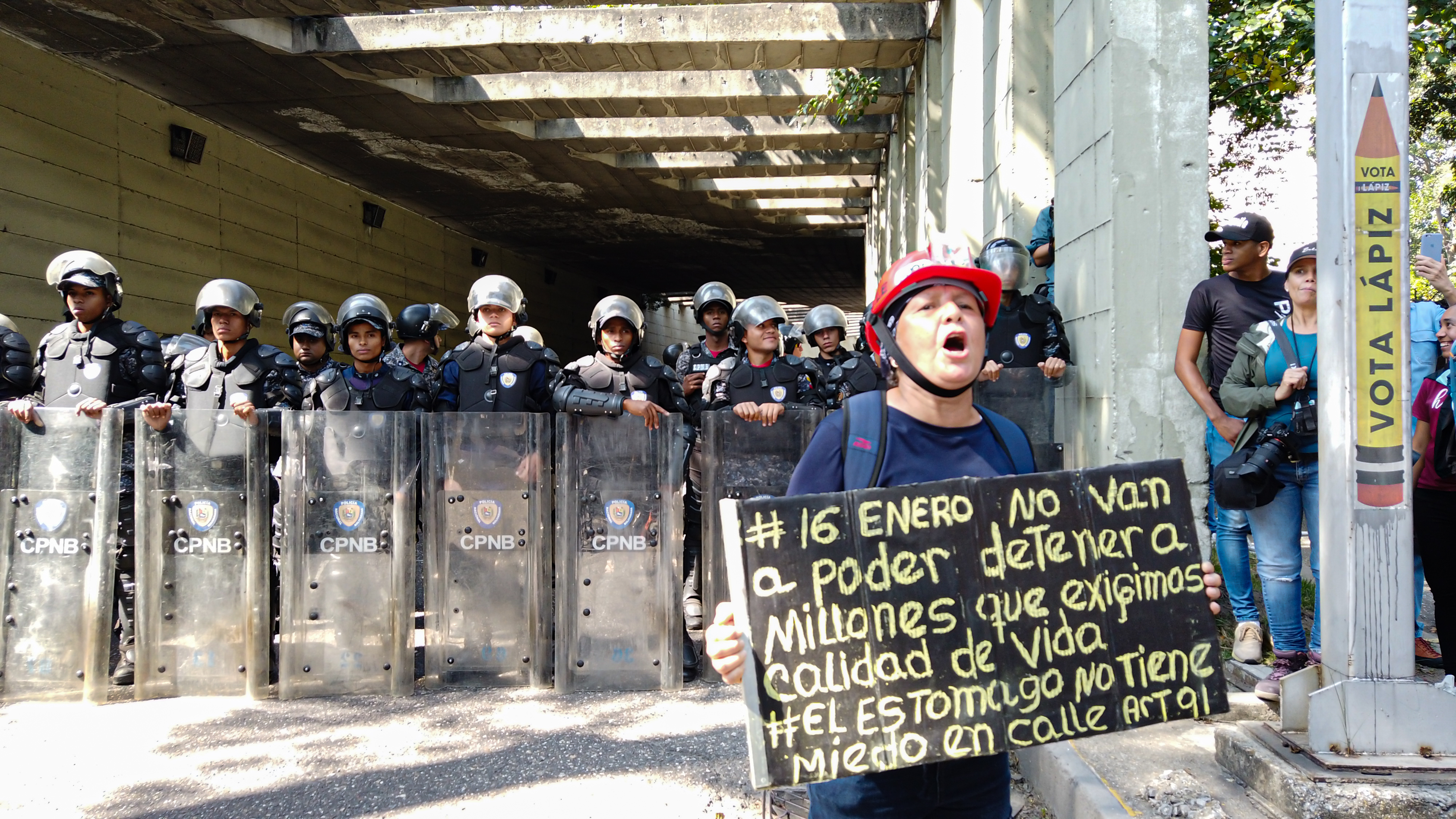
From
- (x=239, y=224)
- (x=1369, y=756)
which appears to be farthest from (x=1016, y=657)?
(x=239, y=224)

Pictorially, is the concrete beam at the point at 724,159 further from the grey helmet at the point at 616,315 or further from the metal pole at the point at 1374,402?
the metal pole at the point at 1374,402

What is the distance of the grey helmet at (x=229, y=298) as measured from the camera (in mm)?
5695

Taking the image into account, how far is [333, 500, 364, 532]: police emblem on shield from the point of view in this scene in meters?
4.95

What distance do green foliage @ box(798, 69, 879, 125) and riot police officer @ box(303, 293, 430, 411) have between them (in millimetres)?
5836

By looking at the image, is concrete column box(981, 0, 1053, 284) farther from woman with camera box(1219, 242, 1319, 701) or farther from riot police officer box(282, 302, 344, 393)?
riot police officer box(282, 302, 344, 393)

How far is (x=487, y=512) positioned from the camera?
509 cm

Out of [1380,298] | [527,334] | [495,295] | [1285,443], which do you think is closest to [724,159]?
[527,334]

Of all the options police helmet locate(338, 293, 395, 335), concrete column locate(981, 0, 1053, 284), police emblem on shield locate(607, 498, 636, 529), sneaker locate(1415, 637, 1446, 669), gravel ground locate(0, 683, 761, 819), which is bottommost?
gravel ground locate(0, 683, 761, 819)

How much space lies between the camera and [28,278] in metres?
8.63

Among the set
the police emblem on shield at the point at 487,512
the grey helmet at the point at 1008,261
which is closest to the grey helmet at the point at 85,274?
the police emblem on shield at the point at 487,512

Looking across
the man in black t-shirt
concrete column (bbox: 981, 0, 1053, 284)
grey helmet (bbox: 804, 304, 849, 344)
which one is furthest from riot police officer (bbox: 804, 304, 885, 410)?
the man in black t-shirt

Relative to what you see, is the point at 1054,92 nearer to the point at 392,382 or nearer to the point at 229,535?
the point at 392,382

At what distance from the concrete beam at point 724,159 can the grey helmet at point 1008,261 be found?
7.47 m

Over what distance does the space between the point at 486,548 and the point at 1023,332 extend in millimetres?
3316
